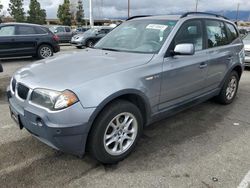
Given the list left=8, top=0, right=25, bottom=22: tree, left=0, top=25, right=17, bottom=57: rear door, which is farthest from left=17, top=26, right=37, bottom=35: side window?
left=8, top=0, right=25, bottom=22: tree

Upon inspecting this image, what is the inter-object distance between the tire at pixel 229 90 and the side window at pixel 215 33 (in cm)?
75

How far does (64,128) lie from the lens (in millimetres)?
2688

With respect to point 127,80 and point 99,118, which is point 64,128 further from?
point 127,80

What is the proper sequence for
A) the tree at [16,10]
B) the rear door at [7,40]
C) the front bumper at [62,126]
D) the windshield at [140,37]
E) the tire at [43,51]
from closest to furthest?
the front bumper at [62,126] < the windshield at [140,37] < the rear door at [7,40] < the tire at [43,51] < the tree at [16,10]

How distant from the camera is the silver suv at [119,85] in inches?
108

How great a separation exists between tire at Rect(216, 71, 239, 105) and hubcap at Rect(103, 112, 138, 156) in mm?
2617

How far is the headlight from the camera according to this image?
8.81ft

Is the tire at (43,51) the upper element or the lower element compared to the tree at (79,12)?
lower

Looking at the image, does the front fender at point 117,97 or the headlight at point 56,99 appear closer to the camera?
the headlight at point 56,99

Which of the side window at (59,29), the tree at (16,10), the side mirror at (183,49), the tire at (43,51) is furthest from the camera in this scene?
the tree at (16,10)

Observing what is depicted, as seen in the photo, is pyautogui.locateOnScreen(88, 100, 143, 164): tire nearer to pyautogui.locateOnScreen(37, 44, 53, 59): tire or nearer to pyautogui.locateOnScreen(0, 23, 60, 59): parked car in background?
pyautogui.locateOnScreen(0, 23, 60, 59): parked car in background

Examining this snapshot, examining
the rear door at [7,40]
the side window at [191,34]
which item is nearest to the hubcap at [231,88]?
the side window at [191,34]

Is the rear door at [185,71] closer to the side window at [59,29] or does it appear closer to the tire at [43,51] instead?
the tire at [43,51]

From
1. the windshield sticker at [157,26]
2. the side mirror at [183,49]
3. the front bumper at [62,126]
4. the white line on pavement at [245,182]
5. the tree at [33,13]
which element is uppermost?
the tree at [33,13]
